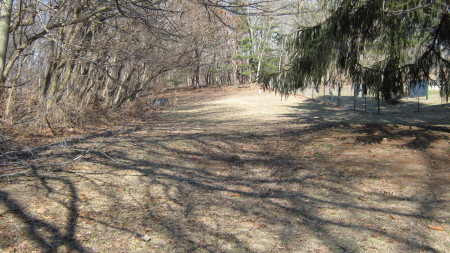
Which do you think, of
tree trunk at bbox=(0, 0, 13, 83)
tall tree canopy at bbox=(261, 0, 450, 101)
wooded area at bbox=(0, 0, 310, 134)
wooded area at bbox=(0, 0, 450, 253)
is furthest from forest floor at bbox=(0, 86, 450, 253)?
wooded area at bbox=(0, 0, 310, 134)

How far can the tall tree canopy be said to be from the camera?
862cm

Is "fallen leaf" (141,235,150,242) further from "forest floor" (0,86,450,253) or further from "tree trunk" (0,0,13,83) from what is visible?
"tree trunk" (0,0,13,83)

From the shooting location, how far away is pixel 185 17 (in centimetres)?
1573

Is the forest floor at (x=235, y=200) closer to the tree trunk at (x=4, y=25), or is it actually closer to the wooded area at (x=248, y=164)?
the wooded area at (x=248, y=164)

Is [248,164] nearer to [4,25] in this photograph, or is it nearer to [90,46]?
[4,25]

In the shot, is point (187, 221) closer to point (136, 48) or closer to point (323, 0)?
point (323, 0)

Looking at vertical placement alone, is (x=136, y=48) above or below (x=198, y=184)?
above

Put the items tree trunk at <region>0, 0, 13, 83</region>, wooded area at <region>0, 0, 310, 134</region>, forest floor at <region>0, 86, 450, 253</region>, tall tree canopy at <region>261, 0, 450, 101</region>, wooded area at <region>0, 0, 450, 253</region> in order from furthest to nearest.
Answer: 1. tall tree canopy at <region>261, 0, 450, 101</region>
2. wooded area at <region>0, 0, 310, 134</region>
3. tree trunk at <region>0, 0, 13, 83</region>
4. wooded area at <region>0, 0, 450, 253</region>
5. forest floor at <region>0, 86, 450, 253</region>

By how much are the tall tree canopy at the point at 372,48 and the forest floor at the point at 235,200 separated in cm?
150

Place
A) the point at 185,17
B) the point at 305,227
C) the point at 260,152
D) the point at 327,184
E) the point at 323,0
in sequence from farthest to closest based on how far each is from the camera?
the point at 185,17, the point at 323,0, the point at 260,152, the point at 327,184, the point at 305,227

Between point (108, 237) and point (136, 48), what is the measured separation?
35.6 feet

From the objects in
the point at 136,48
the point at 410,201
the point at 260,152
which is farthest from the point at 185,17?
the point at 410,201

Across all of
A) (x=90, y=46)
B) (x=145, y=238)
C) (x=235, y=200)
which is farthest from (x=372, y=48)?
(x=145, y=238)

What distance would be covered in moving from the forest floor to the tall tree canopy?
4.91 feet
